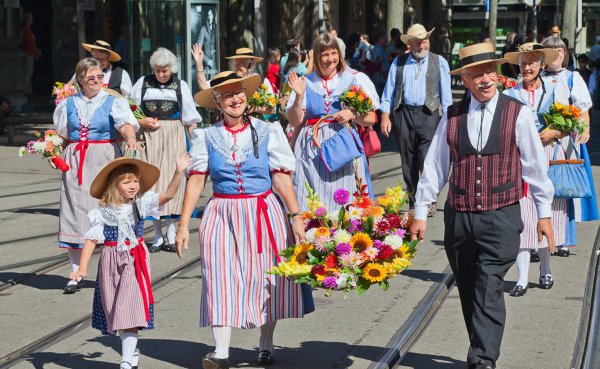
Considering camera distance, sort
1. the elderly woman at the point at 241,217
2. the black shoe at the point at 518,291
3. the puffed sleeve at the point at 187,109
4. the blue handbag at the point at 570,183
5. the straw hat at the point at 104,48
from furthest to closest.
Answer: the puffed sleeve at the point at 187,109 < the straw hat at the point at 104,48 < the blue handbag at the point at 570,183 < the black shoe at the point at 518,291 < the elderly woman at the point at 241,217

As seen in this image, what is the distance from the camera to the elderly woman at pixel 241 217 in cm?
704

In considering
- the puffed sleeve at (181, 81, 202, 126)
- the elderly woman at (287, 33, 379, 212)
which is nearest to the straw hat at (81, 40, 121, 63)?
the puffed sleeve at (181, 81, 202, 126)

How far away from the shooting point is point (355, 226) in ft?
22.3

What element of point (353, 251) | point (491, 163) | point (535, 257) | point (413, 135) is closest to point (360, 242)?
point (353, 251)

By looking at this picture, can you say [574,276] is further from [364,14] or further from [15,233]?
Answer: [364,14]

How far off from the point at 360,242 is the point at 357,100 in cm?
288

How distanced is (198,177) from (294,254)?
2.52 ft

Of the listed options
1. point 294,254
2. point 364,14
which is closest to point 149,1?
point 294,254

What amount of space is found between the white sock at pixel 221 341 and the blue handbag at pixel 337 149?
2763mm

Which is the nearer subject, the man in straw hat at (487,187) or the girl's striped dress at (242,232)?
the man in straw hat at (487,187)

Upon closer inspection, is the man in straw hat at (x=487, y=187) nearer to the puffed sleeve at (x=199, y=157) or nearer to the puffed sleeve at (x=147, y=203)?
the puffed sleeve at (x=199, y=157)

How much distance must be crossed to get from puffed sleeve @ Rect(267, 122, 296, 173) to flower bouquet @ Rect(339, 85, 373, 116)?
7.29ft

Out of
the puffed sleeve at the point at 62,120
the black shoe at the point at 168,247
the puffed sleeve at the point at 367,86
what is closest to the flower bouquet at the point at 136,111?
the black shoe at the point at 168,247

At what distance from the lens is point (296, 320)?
862cm
